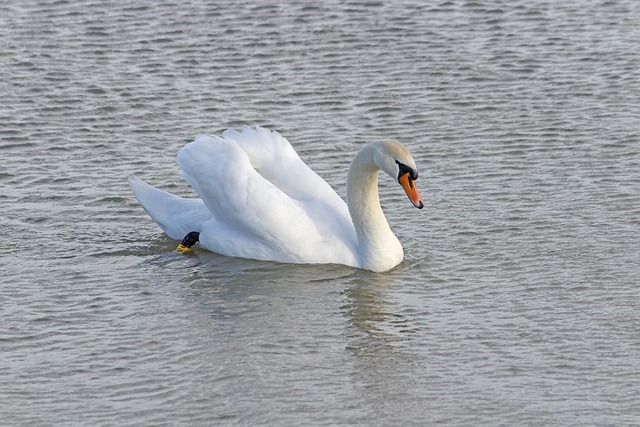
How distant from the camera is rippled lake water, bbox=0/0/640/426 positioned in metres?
7.24

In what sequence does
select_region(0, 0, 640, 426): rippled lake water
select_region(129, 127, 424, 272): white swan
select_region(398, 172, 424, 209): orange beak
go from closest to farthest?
1. select_region(0, 0, 640, 426): rippled lake water
2. select_region(398, 172, 424, 209): orange beak
3. select_region(129, 127, 424, 272): white swan

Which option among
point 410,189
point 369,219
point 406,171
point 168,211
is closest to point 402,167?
point 406,171

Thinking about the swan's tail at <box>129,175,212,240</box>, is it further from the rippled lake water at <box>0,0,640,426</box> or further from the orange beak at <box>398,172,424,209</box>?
the orange beak at <box>398,172,424,209</box>

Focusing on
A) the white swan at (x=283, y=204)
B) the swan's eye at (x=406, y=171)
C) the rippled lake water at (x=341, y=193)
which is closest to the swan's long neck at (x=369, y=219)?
the white swan at (x=283, y=204)

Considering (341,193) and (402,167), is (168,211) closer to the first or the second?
(341,193)

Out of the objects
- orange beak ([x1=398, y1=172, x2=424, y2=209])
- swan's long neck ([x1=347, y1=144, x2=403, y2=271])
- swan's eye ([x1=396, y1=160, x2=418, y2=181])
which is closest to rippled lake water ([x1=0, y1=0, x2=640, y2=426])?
swan's long neck ([x1=347, y1=144, x2=403, y2=271])

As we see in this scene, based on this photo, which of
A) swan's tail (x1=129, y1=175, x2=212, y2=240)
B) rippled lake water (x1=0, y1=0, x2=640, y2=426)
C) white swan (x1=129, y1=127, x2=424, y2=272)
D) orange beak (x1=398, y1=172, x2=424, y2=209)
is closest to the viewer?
rippled lake water (x1=0, y1=0, x2=640, y2=426)

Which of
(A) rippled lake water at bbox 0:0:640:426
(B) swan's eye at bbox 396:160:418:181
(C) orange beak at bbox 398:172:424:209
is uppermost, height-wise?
(B) swan's eye at bbox 396:160:418:181

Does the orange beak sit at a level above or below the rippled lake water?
above

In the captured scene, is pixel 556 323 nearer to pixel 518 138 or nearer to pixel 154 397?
pixel 154 397

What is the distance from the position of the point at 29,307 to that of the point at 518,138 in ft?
15.0

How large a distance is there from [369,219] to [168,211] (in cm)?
152

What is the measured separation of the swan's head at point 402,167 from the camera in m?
8.80

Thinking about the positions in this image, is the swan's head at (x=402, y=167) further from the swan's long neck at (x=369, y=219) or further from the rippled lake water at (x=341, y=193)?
the rippled lake water at (x=341, y=193)
